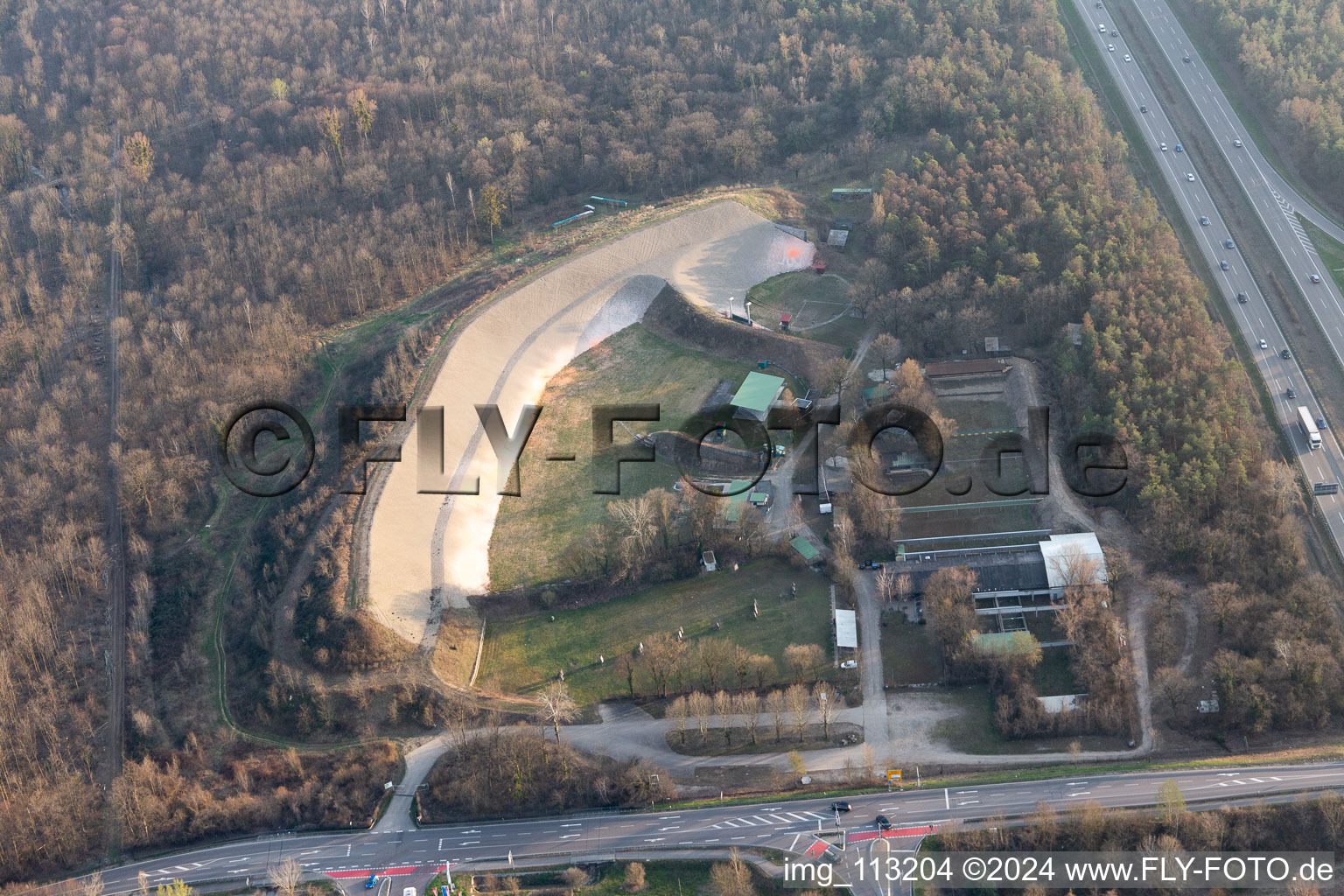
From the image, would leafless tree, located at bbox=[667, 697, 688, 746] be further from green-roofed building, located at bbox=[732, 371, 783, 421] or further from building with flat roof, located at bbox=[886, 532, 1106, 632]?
green-roofed building, located at bbox=[732, 371, 783, 421]

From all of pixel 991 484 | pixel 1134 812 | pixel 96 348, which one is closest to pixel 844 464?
pixel 991 484

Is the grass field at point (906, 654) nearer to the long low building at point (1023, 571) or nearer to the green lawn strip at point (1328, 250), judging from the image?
the long low building at point (1023, 571)

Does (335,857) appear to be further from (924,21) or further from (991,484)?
(924,21)

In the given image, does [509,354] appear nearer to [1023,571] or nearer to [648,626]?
[648,626]

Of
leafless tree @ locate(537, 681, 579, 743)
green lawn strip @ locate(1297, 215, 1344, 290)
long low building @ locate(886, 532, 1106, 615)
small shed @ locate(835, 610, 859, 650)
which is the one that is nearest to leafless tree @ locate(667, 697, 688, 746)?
leafless tree @ locate(537, 681, 579, 743)

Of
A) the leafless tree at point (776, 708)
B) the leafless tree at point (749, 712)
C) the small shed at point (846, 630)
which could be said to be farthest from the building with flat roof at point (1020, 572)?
the leafless tree at point (749, 712)

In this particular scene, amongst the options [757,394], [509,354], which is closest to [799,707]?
[757,394]
